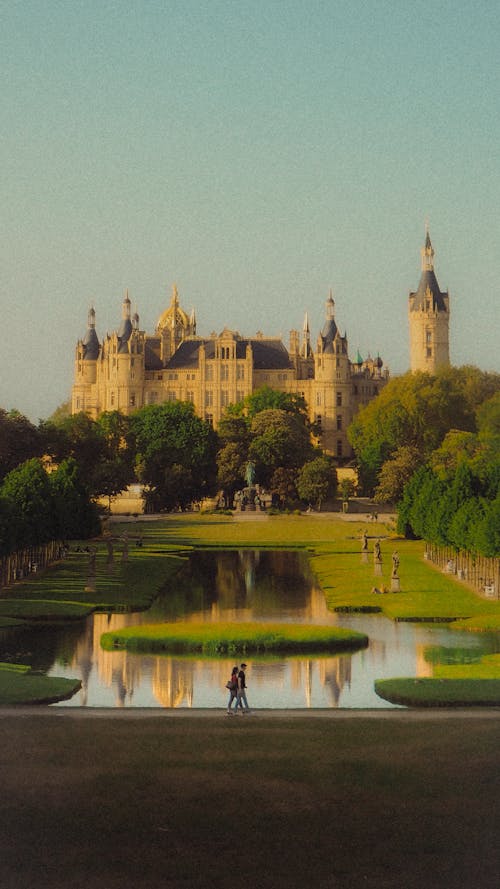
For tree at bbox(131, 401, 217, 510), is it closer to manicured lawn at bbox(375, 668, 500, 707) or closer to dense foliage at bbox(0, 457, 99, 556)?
dense foliage at bbox(0, 457, 99, 556)

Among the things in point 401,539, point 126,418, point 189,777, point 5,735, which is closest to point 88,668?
point 5,735

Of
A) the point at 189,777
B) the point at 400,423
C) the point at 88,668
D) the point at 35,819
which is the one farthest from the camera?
the point at 400,423

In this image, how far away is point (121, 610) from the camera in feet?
168

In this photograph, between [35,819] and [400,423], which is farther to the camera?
[400,423]

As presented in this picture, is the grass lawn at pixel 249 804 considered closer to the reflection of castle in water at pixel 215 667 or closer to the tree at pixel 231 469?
the reflection of castle in water at pixel 215 667

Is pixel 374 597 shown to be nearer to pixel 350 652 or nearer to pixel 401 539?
pixel 350 652

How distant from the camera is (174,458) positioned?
13675cm

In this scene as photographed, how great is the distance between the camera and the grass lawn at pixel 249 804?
18859mm

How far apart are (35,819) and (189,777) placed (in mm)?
3509

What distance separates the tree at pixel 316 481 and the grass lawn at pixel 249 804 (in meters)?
101

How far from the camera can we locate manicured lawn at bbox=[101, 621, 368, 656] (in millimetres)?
41750

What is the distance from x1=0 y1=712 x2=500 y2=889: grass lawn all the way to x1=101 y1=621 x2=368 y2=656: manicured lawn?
42.1ft

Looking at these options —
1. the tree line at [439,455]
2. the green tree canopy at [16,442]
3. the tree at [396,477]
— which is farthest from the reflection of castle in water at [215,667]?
the tree at [396,477]

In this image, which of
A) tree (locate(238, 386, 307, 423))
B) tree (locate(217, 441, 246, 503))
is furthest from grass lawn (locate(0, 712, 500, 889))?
tree (locate(238, 386, 307, 423))
